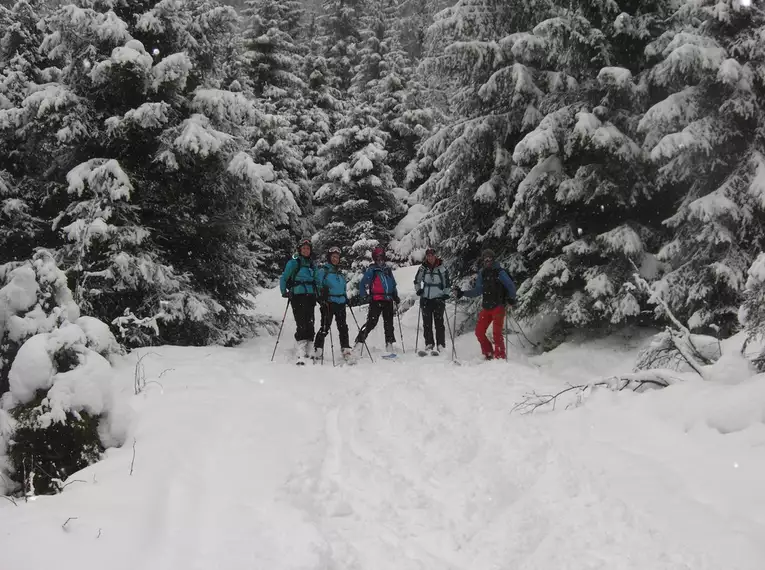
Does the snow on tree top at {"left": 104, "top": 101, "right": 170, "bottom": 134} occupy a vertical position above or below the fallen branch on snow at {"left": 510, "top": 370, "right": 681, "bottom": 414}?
above

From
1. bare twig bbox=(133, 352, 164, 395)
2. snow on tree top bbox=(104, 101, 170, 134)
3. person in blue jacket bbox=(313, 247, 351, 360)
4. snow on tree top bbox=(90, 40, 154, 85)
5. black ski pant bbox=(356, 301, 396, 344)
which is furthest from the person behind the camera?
black ski pant bbox=(356, 301, 396, 344)

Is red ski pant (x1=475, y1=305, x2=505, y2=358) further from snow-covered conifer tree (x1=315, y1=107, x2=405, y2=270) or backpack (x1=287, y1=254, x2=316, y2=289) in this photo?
snow-covered conifer tree (x1=315, y1=107, x2=405, y2=270)

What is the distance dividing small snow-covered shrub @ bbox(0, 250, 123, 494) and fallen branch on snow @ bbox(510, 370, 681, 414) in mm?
4615

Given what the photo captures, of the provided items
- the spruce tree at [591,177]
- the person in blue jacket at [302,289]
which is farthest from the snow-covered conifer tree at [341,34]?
the person in blue jacket at [302,289]

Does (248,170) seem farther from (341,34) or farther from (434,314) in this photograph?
(341,34)

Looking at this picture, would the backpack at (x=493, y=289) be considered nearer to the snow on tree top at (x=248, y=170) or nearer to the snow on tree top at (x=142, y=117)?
the snow on tree top at (x=248, y=170)

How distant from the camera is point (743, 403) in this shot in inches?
186

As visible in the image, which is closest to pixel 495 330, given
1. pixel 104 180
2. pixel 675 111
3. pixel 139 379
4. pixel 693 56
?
pixel 675 111

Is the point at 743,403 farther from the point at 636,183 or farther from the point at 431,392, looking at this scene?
the point at 636,183

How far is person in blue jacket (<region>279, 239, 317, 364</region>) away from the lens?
10.4 meters

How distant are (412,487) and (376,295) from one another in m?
6.71

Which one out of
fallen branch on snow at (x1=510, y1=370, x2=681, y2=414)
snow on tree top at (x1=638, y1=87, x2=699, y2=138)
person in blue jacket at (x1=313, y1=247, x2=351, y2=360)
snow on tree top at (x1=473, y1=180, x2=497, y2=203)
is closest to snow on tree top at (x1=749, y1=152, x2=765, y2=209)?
snow on tree top at (x1=638, y1=87, x2=699, y2=138)

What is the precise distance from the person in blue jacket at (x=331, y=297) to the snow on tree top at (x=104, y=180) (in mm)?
3823

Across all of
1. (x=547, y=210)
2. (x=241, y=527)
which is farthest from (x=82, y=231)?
(x=547, y=210)
